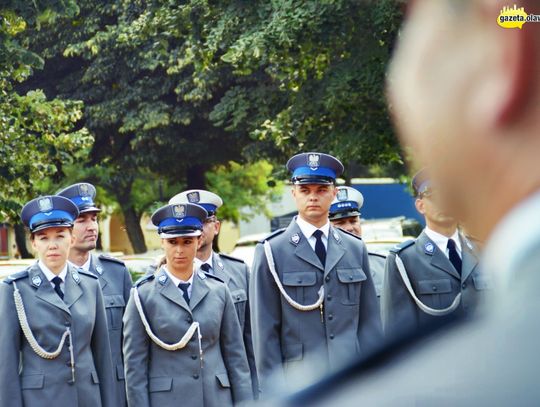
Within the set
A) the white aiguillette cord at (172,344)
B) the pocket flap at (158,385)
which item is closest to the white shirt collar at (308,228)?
the white aiguillette cord at (172,344)

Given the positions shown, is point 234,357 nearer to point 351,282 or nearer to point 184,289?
point 184,289

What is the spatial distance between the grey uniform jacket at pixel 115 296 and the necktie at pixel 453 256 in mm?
2505

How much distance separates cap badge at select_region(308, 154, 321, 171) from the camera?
7721 millimetres

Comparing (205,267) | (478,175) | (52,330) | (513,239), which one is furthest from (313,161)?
(513,239)

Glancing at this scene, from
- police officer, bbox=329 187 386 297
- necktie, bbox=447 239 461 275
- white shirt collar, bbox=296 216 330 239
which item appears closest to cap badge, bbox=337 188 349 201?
police officer, bbox=329 187 386 297

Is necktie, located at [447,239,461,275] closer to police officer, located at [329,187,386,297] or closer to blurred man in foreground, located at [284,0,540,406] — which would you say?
police officer, located at [329,187,386,297]

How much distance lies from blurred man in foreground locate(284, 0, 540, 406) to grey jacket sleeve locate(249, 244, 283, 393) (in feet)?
19.2

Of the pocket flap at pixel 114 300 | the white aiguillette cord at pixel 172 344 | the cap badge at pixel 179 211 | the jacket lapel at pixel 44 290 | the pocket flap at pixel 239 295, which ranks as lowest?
the white aiguillette cord at pixel 172 344

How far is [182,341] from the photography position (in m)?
6.86

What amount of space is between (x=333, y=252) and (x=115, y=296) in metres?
1.96

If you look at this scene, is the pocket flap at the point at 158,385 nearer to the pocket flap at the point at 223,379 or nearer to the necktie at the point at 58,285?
the pocket flap at the point at 223,379

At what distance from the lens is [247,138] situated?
27.3 meters

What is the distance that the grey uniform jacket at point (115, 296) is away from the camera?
8203 mm

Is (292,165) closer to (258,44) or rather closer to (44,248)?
(44,248)
